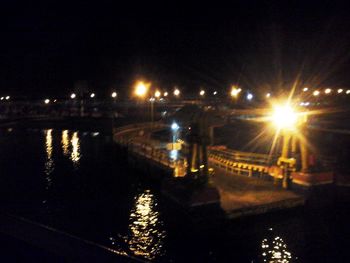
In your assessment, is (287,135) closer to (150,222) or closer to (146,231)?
(150,222)

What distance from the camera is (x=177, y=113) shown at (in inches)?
981

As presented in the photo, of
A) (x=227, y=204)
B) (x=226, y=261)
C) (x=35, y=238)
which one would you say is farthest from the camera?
(x=227, y=204)

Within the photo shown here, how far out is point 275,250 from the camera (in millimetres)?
19203

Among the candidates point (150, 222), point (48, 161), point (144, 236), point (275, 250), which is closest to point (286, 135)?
point (275, 250)

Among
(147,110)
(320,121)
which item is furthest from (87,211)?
(147,110)

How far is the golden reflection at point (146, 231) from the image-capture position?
1998 cm

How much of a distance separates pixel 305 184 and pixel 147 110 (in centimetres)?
5555

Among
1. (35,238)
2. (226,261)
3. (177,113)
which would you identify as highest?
(177,113)

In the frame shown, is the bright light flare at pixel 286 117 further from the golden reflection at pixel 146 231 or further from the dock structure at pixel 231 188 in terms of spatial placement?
the golden reflection at pixel 146 231

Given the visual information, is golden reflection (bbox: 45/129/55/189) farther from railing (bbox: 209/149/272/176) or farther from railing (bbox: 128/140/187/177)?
railing (bbox: 209/149/272/176)

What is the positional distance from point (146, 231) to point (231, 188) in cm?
639

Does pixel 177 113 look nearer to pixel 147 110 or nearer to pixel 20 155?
pixel 20 155

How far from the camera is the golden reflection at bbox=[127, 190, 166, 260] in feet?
65.6

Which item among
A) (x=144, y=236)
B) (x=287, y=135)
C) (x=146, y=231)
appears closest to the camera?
(x=144, y=236)
